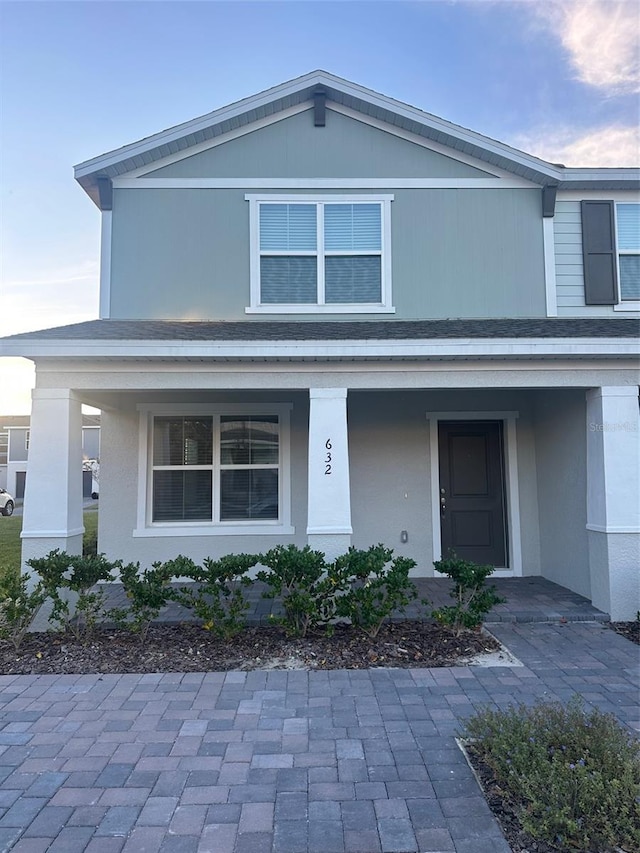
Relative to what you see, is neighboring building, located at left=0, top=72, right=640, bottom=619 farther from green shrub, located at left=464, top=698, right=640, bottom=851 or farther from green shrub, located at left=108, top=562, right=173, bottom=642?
green shrub, located at left=464, top=698, right=640, bottom=851

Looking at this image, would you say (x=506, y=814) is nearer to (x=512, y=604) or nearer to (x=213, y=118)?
(x=512, y=604)

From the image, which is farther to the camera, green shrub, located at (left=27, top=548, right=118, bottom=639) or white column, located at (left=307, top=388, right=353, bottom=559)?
white column, located at (left=307, top=388, right=353, bottom=559)

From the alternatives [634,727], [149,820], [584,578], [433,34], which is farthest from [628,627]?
[433,34]

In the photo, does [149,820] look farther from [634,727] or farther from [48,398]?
[48,398]

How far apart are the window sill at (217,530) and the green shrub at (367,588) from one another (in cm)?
Answer: 239

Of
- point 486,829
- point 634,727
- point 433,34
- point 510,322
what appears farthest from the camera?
point 433,34

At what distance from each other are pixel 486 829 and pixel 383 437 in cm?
537

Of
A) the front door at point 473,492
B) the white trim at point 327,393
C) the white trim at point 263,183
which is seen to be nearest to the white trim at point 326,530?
the white trim at point 327,393

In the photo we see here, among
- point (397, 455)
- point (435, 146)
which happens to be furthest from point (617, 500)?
point (435, 146)

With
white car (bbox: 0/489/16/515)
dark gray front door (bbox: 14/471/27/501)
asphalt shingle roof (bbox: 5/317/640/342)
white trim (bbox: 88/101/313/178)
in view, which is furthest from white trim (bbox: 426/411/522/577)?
dark gray front door (bbox: 14/471/27/501)

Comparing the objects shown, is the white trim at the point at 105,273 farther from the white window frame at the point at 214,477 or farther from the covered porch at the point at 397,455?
the white window frame at the point at 214,477

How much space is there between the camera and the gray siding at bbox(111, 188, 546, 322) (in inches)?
291

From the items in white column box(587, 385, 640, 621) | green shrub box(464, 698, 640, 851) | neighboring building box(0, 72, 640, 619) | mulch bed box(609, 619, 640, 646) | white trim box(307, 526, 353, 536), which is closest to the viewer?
green shrub box(464, 698, 640, 851)

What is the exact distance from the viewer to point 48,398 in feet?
18.4
